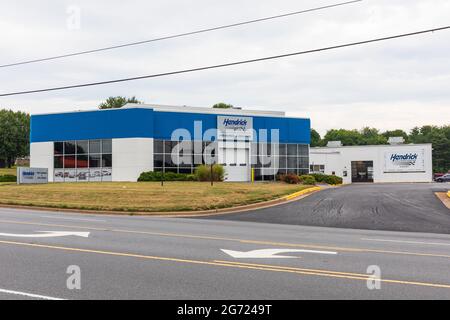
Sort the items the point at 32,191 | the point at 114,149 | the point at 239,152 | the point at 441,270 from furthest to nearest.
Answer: the point at 239,152 → the point at 114,149 → the point at 32,191 → the point at 441,270

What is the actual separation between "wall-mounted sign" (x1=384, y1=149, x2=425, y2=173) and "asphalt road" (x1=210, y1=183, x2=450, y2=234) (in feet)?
122

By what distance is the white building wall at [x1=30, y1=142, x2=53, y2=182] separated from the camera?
4794 centimetres

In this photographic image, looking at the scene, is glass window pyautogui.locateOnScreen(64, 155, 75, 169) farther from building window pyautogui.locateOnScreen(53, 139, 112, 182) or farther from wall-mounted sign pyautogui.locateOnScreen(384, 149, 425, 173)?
wall-mounted sign pyautogui.locateOnScreen(384, 149, 425, 173)

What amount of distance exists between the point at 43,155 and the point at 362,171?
39.0 meters

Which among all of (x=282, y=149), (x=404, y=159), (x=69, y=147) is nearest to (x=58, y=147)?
(x=69, y=147)

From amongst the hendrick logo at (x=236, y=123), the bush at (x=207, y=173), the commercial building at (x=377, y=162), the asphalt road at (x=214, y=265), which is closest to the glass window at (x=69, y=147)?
the bush at (x=207, y=173)

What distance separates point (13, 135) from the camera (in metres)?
90.6

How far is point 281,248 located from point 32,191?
2350 cm

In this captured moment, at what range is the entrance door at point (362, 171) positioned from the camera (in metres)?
63.3

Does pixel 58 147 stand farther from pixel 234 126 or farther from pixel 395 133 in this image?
pixel 395 133

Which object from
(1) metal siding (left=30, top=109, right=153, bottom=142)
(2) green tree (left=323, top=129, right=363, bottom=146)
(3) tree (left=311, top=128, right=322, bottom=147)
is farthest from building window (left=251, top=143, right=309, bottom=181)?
(3) tree (left=311, top=128, right=322, bottom=147)
